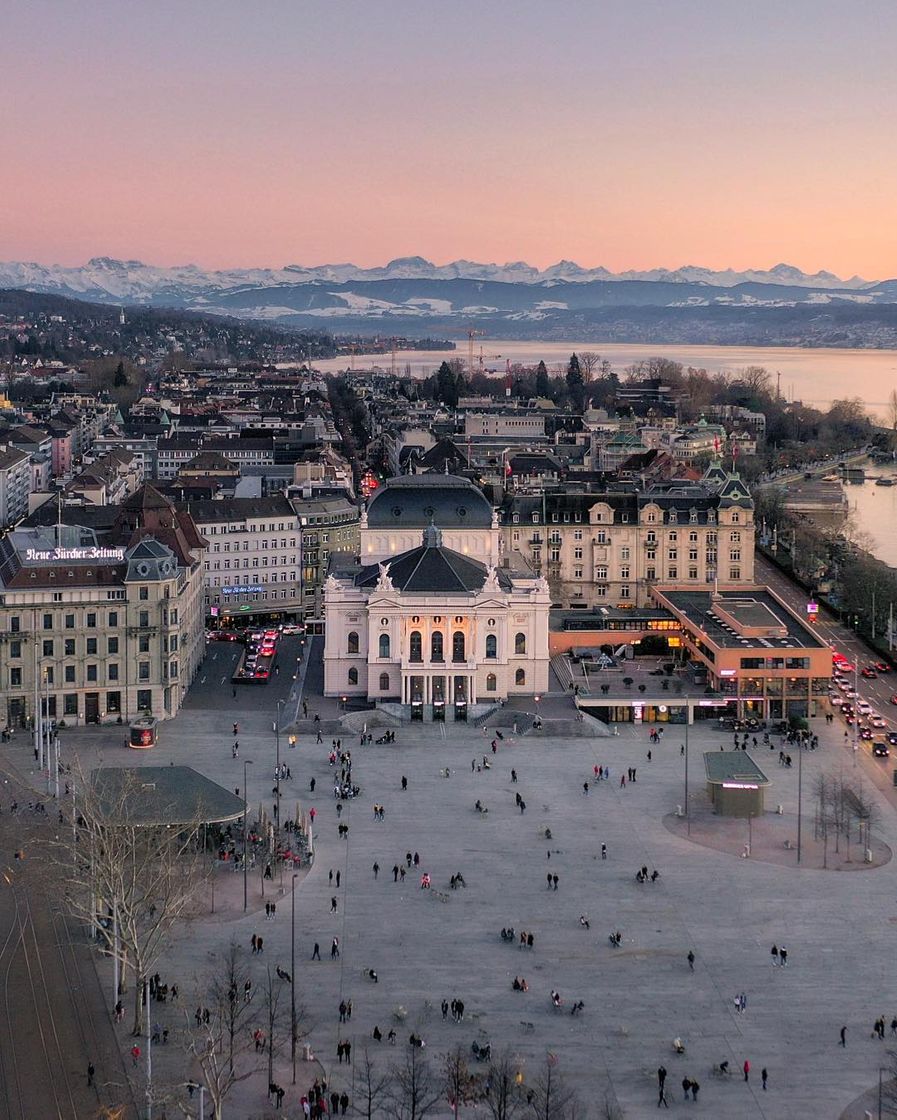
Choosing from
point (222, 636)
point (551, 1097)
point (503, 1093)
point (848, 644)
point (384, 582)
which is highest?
point (384, 582)

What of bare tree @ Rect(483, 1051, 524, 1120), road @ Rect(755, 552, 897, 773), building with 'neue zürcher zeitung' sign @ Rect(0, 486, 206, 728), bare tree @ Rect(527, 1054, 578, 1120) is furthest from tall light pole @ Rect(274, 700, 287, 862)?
road @ Rect(755, 552, 897, 773)

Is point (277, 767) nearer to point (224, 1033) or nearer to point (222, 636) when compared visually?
point (224, 1033)

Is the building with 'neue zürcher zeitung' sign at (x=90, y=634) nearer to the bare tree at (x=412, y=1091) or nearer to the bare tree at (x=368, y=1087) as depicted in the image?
the bare tree at (x=368, y=1087)

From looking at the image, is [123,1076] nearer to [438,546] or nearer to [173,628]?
[173,628]

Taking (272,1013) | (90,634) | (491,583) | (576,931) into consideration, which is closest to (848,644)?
(491,583)

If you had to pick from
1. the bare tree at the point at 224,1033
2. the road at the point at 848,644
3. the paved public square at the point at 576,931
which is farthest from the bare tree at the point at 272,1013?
the road at the point at 848,644

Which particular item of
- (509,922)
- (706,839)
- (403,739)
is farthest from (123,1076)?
(403,739)
